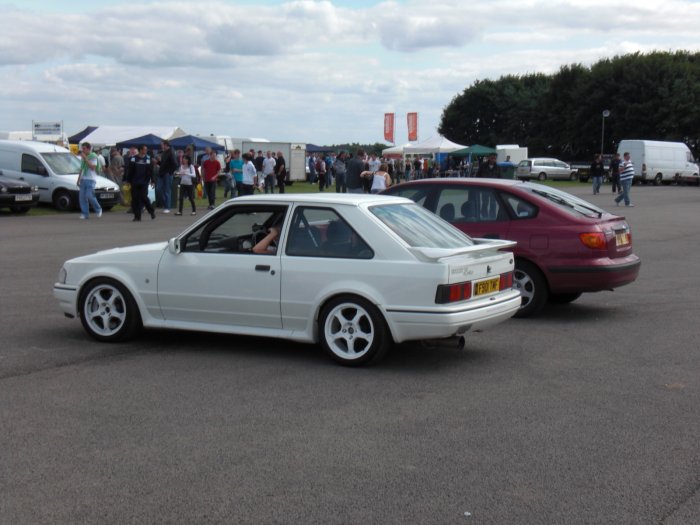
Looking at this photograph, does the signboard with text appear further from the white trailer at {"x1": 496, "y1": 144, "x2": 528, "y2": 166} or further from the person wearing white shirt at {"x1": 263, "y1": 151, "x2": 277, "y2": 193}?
the white trailer at {"x1": 496, "y1": 144, "x2": 528, "y2": 166}

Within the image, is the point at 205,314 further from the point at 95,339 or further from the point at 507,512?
the point at 507,512

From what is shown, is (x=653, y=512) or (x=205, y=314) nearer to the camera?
(x=653, y=512)

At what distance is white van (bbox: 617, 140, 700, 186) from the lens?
59500 millimetres

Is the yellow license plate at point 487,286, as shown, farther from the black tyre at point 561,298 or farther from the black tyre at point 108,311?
the black tyre at point 561,298

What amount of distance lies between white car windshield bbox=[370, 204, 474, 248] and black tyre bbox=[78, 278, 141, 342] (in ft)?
7.58

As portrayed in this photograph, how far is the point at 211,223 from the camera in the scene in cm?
820

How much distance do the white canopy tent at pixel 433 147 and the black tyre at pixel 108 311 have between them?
170ft

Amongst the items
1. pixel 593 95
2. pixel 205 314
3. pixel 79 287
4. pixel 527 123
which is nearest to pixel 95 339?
pixel 79 287

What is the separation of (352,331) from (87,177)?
1771cm

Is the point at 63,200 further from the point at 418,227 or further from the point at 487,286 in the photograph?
the point at 487,286

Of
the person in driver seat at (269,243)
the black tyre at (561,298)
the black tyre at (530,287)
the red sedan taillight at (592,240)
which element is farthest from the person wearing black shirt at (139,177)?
the person in driver seat at (269,243)

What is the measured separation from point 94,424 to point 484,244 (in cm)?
360

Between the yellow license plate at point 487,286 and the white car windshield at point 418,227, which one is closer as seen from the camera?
the yellow license plate at point 487,286

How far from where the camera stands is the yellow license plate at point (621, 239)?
33.5ft
